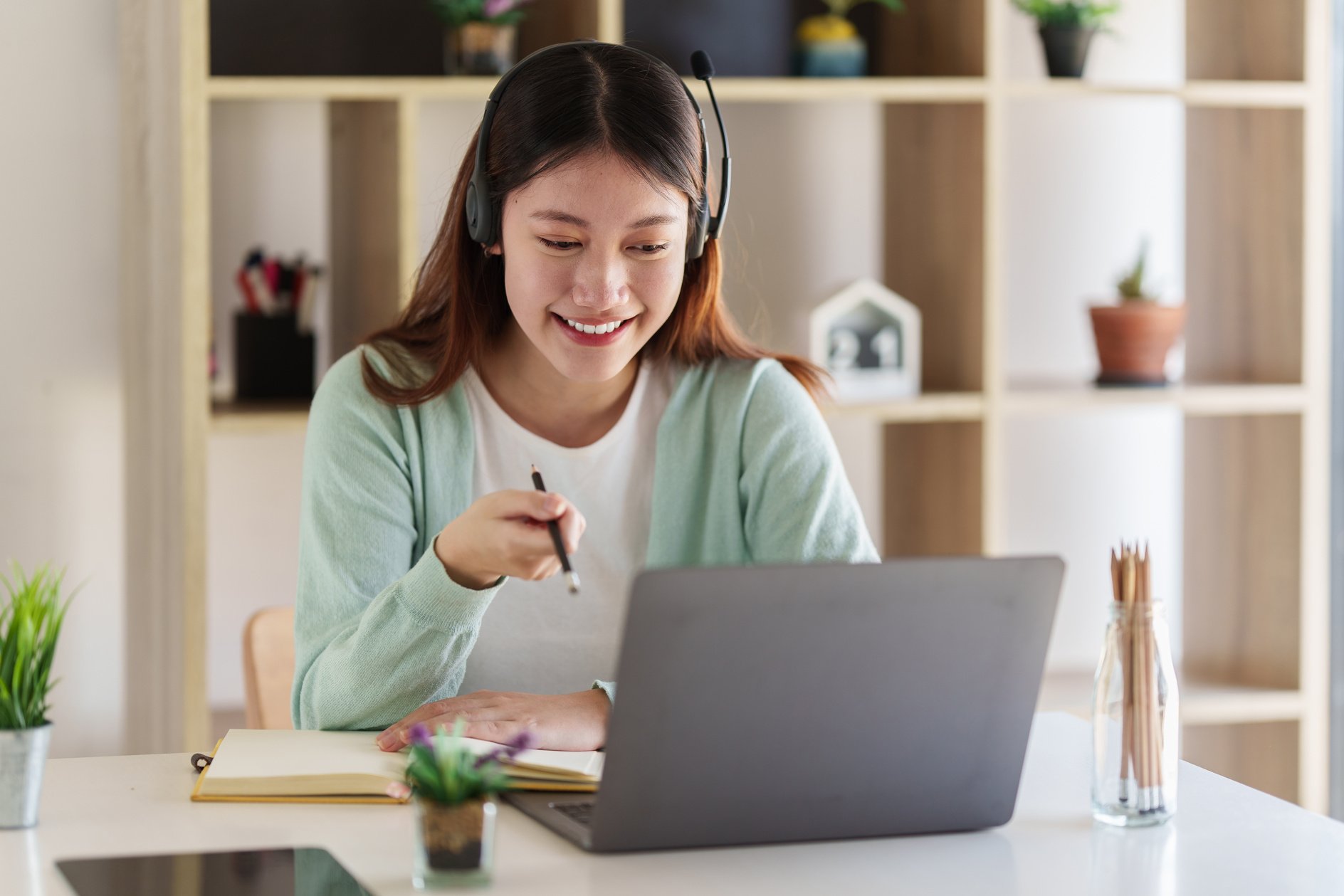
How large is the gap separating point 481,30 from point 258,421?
2.06ft

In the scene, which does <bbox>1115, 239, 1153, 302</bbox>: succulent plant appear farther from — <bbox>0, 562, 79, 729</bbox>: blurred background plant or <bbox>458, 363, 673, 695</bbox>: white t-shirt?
<bbox>0, 562, 79, 729</bbox>: blurred background plant

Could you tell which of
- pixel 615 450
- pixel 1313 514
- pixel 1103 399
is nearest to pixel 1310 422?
pixel 1313 514

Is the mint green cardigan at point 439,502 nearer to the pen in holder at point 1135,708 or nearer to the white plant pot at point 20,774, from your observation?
the white plant pot at point 20,774

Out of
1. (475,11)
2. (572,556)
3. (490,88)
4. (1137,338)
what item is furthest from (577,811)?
(1137,338)

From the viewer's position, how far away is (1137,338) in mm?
2457

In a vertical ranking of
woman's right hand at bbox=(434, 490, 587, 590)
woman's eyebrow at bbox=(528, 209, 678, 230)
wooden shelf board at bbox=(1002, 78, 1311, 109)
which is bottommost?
woman's right hand at bbox=(434, 490, 587, 590)

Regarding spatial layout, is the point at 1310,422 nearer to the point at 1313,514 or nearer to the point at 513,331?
the point at 1313,514

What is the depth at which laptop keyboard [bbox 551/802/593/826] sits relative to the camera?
1046mm

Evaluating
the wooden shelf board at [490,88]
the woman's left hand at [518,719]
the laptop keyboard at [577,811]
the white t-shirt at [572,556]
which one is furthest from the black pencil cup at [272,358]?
the laptop keyboard at [577,811]

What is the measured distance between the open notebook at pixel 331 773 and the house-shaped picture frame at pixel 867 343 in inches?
49.0

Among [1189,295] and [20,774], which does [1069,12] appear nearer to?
[1189,295]

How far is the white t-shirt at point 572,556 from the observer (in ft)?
5.12

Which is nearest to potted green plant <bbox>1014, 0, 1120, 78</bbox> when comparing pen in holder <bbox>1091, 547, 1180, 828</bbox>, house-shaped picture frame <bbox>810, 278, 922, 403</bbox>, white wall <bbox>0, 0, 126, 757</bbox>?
house-shaped picture frame <bbox>810, 278, 922, 403</bbox>

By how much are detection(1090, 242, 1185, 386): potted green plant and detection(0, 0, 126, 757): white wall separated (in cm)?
153
